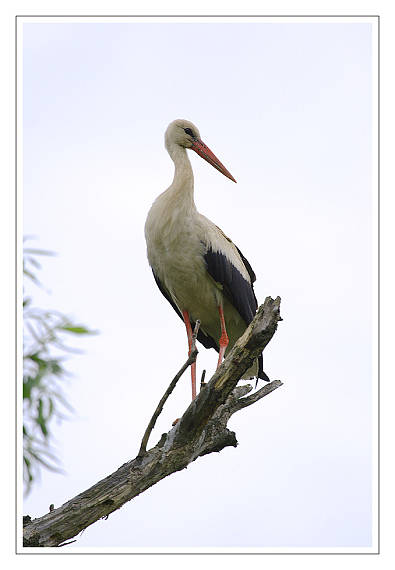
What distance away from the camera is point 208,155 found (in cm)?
854

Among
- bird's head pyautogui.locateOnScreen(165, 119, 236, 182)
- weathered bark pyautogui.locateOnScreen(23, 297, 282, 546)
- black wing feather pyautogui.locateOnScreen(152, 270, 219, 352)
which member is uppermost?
bird's head pyautogui.locateOnScreen(165, 119, 236, 182)

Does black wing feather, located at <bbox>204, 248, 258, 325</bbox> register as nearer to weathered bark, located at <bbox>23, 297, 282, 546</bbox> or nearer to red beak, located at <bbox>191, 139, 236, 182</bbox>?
red beak, located at <bbox>191, 139, 236, 182</bbox>

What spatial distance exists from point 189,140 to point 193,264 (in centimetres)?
146

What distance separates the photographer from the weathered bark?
5602mm

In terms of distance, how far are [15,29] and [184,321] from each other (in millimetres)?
3273

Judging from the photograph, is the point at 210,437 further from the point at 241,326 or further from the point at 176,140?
the point at 176,140

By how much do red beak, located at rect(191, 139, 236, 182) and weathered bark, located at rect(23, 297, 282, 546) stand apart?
9.99 feet

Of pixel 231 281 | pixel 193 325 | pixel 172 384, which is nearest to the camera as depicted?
pixel 172 384

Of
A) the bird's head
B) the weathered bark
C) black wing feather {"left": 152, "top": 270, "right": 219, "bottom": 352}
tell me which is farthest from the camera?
the bird's head

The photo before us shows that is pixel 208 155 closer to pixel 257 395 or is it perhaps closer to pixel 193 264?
pixel 193 264

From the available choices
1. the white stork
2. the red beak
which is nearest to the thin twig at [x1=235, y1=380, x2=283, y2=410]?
the white stork

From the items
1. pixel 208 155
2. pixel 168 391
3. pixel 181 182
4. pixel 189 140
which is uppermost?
pixel 189 140

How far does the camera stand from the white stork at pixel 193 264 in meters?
7.77

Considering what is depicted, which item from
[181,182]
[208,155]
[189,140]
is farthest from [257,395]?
[189,140]
